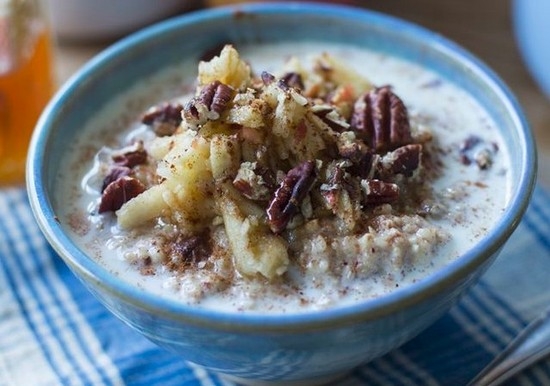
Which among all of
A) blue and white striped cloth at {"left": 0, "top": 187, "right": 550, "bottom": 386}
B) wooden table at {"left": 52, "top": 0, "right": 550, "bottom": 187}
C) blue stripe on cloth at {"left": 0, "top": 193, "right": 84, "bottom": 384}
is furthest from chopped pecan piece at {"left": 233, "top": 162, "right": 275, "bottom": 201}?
wooden table at {"left": 52, "top": 0, "right": 550, "bottom": 187}

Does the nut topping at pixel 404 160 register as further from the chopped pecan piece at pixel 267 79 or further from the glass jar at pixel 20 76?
the glass jar at pixel 20 76

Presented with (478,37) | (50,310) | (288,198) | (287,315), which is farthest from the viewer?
(478,37)

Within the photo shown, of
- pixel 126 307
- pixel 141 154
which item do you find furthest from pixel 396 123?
pixel 126 307

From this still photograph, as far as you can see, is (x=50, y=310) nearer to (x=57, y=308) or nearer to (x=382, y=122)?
(x=57, y=308)

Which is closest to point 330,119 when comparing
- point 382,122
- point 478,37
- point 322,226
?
point 382,122

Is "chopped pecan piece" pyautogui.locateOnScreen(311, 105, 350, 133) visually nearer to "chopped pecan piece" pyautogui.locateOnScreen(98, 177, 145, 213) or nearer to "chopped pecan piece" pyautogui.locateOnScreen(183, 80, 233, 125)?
"chopped pecan piece" pyautogui.locateOnScreen(183, 80, 233, 125)

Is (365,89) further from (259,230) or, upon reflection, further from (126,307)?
(126,307)
